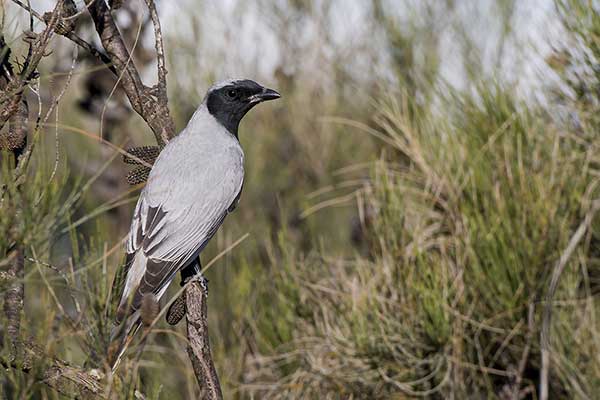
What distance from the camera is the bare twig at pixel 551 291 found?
91.9 inches

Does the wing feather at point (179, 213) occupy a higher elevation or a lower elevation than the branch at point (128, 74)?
lower

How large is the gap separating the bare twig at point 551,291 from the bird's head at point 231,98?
38.5 inches

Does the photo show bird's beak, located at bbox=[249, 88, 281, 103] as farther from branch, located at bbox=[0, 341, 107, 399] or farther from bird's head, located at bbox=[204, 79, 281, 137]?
branch, located at bbox=[0, 341, 107, 399]

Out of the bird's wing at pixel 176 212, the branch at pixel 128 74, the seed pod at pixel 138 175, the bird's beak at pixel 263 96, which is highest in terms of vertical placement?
the branch at pixel 128 74

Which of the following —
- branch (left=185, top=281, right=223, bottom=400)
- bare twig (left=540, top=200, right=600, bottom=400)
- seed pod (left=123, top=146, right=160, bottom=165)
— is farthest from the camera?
bare twig (left=540, top=200, right=600, bottom=400)

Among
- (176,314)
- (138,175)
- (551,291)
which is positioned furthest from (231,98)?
(551,291)

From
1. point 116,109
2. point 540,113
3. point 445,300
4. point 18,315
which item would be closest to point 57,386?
point 18,315

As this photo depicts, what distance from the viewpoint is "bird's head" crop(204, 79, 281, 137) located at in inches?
98.8

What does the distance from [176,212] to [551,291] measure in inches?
41.2

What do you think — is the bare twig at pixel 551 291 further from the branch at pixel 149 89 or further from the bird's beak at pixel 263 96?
the branch at pixel 149 89

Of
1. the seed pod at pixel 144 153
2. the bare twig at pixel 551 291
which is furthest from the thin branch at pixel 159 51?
the bare twig at pixel 551 291

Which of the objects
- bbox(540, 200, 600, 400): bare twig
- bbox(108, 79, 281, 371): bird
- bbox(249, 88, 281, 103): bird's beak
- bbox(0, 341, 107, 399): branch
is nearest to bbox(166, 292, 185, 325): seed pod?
bbox(108, 79, 281, 371): bird

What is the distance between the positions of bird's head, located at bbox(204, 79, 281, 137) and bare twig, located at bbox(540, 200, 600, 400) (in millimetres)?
978

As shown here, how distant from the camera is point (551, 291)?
2332mm
